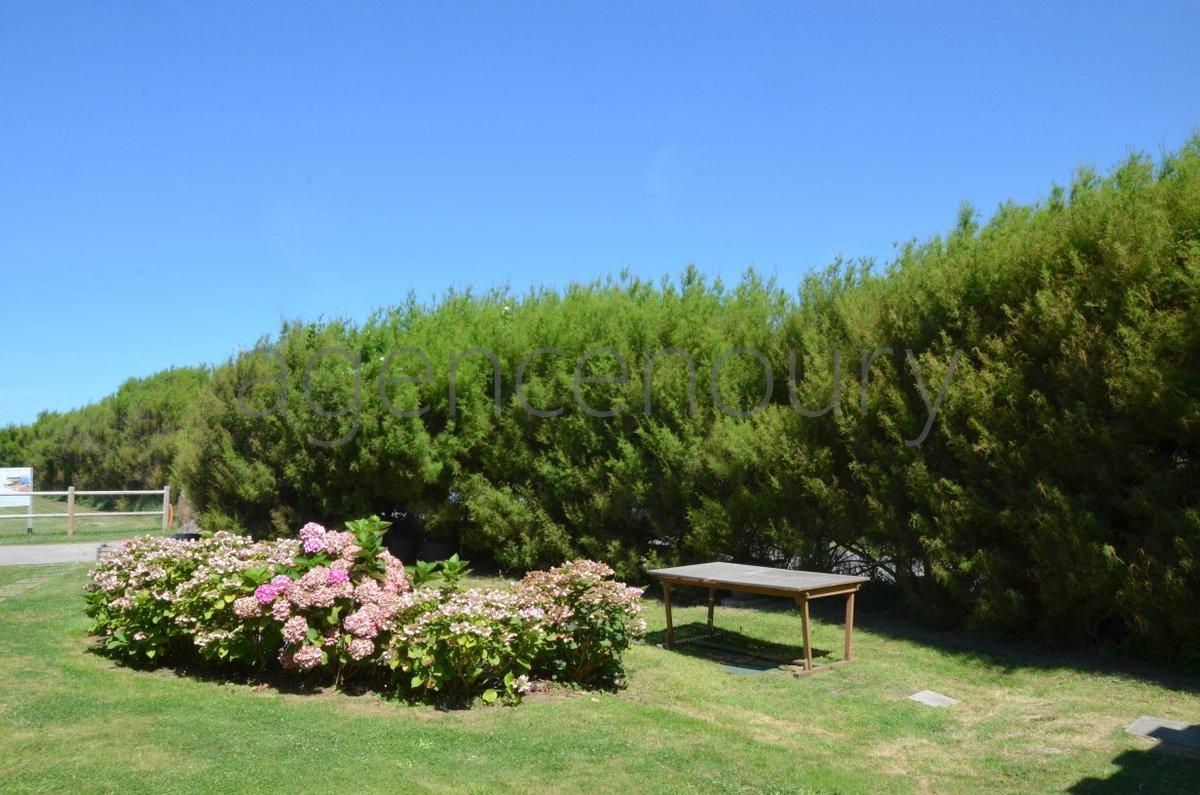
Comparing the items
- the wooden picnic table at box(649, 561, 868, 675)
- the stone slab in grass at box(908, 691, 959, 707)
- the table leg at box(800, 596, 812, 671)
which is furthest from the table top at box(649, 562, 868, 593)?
the stone slab in grass at box(908, 691, 959, 707)

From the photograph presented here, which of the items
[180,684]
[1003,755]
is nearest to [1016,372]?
[1003,755]

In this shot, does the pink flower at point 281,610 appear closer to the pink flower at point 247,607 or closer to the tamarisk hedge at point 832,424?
the pink flower at point 247,607

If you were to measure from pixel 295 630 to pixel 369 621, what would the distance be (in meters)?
0.54

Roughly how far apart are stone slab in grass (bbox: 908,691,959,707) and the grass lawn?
9 cm

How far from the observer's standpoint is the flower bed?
6.03m

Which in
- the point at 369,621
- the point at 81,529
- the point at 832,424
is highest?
the point at 832,424

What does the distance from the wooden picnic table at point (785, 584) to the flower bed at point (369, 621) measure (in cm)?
116

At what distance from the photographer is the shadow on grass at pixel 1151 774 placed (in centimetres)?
441

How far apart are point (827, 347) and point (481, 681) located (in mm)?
5450

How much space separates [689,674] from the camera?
23.1 feet

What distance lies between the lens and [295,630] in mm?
6172

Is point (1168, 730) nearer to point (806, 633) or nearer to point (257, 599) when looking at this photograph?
point (806, 633)

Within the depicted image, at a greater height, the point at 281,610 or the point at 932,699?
the point at 281,610

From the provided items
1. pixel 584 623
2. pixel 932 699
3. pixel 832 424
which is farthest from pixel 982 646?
pixel 584 623
